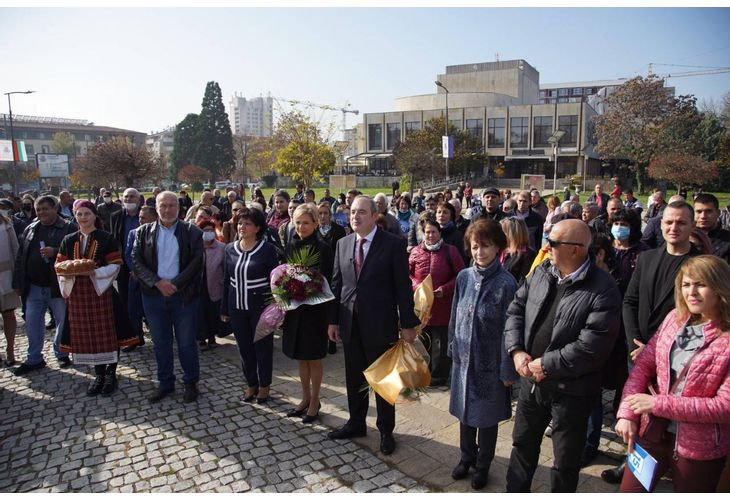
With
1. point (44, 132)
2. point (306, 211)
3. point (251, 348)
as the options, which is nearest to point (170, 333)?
point (251, 348)

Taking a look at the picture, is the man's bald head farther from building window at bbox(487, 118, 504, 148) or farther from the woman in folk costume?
building window at bbox(487, 118, 504, 148)

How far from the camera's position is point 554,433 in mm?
3080

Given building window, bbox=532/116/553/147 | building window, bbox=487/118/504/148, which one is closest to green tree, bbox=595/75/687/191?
building window, bbox=532/116/553/147

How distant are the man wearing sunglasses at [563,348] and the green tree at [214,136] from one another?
69.0 m

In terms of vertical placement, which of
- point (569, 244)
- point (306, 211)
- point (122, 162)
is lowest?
point (569, 244)

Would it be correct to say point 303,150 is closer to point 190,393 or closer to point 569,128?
point 190,393

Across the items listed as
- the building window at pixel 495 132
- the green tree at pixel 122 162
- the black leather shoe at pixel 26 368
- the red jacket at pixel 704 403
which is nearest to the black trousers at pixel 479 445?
the red jacket at pixel 704 403

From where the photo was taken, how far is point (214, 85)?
2709 inches

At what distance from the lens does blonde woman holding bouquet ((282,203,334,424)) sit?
4.68 m

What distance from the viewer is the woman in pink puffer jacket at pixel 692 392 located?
8.11 feet

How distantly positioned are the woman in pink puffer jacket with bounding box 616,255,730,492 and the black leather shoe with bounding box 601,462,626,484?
107cm

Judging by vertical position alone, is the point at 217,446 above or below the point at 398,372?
below

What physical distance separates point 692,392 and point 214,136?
71.7 m

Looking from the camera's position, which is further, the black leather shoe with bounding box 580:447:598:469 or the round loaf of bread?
the round loaf of bread
